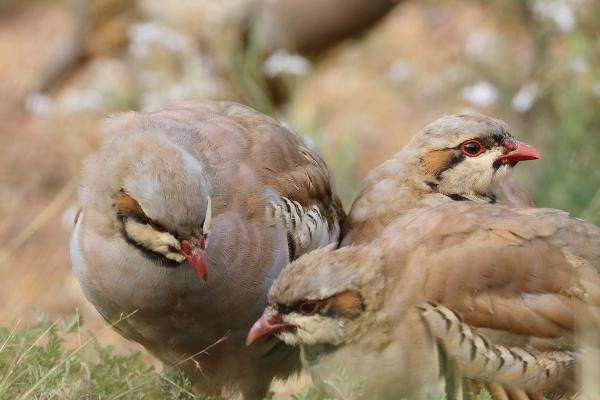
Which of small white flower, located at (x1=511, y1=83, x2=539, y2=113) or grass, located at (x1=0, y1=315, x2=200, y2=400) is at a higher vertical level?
small white flower, located at (x1=511, y1=83, x2=539, y2=113)

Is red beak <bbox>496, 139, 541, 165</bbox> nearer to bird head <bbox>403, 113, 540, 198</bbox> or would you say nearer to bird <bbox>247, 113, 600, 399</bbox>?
bird head <bbox>403, 113, 540, 198</bbox>

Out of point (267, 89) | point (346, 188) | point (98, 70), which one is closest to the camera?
point (346, 188)

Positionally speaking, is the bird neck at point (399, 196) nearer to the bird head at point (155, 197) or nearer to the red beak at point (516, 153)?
the red beak at point (516, 153)

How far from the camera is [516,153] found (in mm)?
4875

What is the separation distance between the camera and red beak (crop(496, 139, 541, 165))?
4.87 meters

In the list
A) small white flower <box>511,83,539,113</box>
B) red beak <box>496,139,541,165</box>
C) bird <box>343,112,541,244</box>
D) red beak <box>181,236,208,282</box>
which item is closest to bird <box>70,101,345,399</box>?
red beak <box>181,236,208,282</box>

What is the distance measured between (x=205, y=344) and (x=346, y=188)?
120 inches

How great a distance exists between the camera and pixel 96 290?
177 inches

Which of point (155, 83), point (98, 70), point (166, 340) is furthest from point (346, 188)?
point (98, 70)

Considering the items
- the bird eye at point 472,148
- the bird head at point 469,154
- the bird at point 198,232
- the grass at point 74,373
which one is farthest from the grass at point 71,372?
the bird eye at point 472,148

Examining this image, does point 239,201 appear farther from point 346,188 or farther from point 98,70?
point 98,70

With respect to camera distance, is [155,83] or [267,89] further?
[267,89]

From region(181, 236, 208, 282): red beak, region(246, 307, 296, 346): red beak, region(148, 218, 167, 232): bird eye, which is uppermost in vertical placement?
region(148, 218, 167, 232): bird eye

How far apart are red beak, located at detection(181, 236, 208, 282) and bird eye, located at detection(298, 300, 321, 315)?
0.39m
